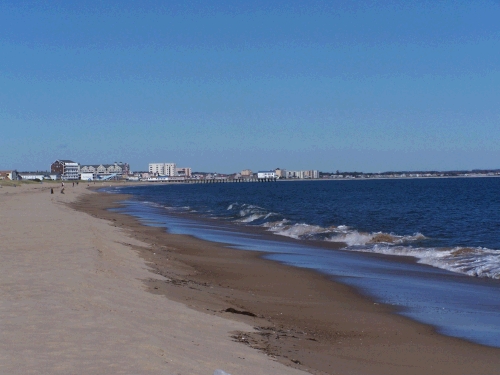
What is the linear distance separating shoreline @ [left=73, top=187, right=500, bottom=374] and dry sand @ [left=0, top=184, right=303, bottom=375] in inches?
26.4

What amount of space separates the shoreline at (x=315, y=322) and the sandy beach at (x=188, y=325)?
0.03m

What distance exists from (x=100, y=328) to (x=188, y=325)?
166 centimetres

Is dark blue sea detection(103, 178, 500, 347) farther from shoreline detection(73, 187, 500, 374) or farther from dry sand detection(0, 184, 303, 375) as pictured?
dry sand detection(0, 184, 303, 375)

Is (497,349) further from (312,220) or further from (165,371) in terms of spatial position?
(312,220)

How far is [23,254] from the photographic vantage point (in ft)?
46.5

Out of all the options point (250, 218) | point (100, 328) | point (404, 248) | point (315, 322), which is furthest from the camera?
point (250, 218)

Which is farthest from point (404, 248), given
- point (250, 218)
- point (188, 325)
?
point (250, 218)

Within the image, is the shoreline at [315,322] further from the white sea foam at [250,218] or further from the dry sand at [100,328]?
the white sea foam at [250,218]

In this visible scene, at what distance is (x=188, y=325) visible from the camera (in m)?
8.80

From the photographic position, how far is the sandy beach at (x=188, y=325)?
6539 millimetres

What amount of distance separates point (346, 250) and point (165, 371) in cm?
1835

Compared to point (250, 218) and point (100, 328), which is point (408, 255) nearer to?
point (100, 328)

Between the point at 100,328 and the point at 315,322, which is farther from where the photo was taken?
the point at 315,322

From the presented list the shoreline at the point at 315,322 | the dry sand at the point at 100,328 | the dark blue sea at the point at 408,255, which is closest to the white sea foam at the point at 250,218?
the dark blue sea at the point at 408,255
